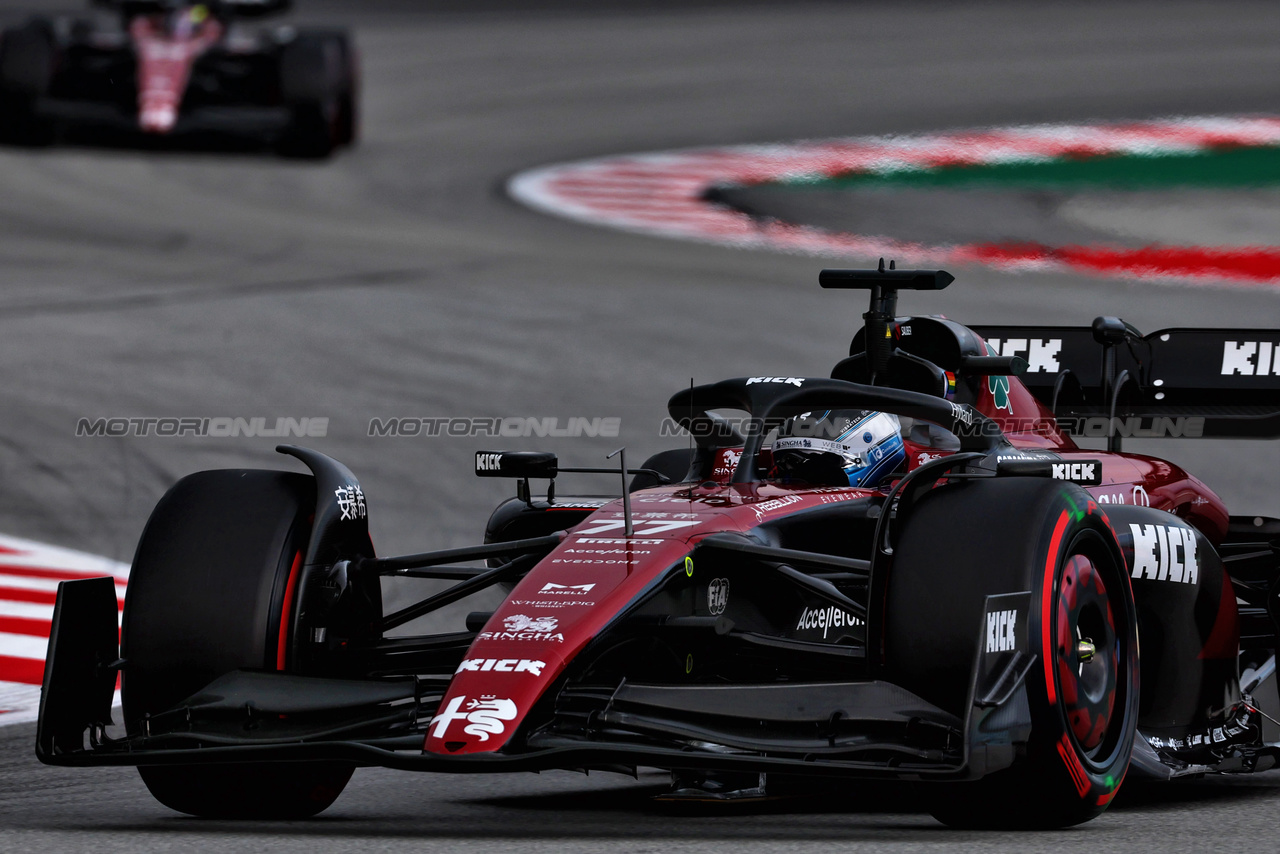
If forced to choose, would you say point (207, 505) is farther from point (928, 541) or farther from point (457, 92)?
point (457, 92)

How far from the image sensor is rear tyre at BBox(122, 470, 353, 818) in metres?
5.39

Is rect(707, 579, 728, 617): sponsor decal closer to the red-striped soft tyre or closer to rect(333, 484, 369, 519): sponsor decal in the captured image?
the red-striped soft tyre

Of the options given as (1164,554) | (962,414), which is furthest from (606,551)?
(1164,554)

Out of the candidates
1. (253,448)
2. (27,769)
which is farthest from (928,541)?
(253,448)

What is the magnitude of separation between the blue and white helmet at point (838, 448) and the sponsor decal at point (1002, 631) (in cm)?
134

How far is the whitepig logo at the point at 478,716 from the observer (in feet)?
15.5

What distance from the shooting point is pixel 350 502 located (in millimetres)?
5805

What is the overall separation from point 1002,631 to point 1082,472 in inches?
65.4

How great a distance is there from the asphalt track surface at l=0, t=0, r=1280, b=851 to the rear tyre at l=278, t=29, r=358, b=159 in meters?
0.37

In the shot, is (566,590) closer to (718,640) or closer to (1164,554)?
(718,640)

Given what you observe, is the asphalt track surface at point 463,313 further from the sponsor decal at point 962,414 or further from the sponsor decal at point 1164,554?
the sponsor decal at point 962,414

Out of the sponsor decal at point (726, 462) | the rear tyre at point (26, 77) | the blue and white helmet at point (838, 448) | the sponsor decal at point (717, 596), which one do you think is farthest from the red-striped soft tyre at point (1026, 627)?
the rear tyre at point (26, 77)

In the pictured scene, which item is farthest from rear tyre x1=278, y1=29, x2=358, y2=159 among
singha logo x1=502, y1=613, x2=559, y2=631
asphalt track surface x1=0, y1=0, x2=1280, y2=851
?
singha logo x1=502, y1=613, x2=559, y2=631

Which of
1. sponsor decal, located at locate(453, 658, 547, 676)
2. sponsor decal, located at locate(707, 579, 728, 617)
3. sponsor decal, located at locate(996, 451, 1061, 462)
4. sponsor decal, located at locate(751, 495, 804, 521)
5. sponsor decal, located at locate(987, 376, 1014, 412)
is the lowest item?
sponsor decal, located at locate(453, 658, 547, 676)
